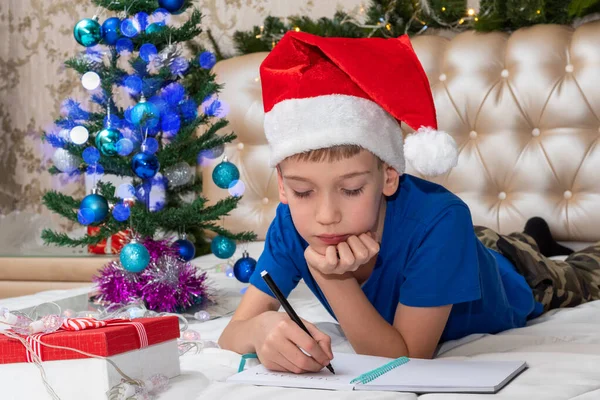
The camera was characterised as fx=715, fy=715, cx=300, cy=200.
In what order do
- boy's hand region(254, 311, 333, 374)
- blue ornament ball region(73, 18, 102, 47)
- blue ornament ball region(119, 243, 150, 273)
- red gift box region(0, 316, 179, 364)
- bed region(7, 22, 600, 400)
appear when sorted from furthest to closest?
bed region(7, 22, 600, 400)
blue ornament ball region(73, 18, 102, 47)
blue ornament ball region(119, 243, 150, 273)
boy's hand region(254, 311, 333, 374)
red gift box region(0, 316, 179, 364)

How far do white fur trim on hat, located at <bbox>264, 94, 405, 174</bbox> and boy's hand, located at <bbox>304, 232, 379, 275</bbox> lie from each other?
14 centimetres

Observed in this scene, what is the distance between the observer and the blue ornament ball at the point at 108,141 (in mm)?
1595

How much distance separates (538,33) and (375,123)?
1356mm

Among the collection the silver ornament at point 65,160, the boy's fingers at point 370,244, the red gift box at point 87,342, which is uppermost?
the silver ornament at point 65,160

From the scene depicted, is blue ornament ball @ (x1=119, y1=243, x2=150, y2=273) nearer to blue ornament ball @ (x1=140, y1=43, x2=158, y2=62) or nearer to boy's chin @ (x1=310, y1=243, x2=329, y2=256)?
blue ornament ball @ (x1=140, y1=43, x2=158, y2=62)

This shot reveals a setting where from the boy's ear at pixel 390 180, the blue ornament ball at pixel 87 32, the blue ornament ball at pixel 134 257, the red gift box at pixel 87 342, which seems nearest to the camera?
the red gift box at pixel 87 342

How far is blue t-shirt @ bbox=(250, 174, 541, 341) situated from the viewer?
1.05m

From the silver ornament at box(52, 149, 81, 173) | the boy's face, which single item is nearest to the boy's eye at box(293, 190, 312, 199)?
the boy's face

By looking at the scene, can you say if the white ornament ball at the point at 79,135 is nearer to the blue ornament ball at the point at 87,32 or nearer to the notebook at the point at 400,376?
the blue ornament ball at the point at 87,32

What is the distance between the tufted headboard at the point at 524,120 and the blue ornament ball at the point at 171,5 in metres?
0.89

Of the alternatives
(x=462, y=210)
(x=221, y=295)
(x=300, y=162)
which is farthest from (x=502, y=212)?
(x=300, y=162)

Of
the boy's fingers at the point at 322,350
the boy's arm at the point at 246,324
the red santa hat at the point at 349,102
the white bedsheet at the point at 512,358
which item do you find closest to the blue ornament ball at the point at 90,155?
the white bedsheet at the point at 512,358

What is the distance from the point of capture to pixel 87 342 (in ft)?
2.56

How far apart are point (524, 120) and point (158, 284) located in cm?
125
